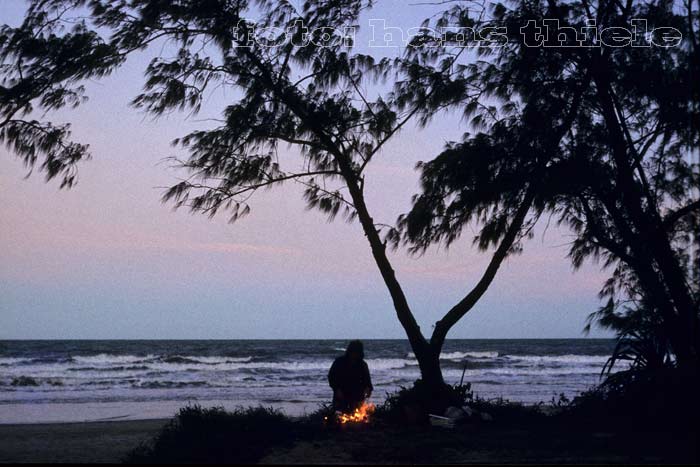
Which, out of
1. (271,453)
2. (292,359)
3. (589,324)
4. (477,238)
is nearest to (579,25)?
(477,238)

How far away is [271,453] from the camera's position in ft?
23.0

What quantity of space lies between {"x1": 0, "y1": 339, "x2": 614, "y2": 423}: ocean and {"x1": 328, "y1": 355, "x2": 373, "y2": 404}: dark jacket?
268cm

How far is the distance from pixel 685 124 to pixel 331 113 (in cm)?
442

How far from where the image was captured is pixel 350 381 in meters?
8.98

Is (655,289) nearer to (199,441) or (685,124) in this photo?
(685,124)

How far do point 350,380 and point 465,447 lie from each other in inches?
89.2

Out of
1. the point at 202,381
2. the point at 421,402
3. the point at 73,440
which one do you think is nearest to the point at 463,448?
the point at 421,402

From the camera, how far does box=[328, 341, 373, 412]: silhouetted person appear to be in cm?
887

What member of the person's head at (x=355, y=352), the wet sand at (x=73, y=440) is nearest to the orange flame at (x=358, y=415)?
the person's head at (x=355, y=352)

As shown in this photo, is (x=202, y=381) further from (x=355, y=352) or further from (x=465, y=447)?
(x=465, y=447)

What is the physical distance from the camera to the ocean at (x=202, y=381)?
17406 millimetres

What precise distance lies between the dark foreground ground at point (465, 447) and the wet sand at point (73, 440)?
2cm

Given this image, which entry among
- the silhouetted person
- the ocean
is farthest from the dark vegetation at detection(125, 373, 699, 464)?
the ocean

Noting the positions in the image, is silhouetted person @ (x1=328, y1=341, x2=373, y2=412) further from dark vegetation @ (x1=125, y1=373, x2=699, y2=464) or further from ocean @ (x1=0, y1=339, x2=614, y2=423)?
ocean @ (x1=0, y1=339, x2=614, y2=423)
